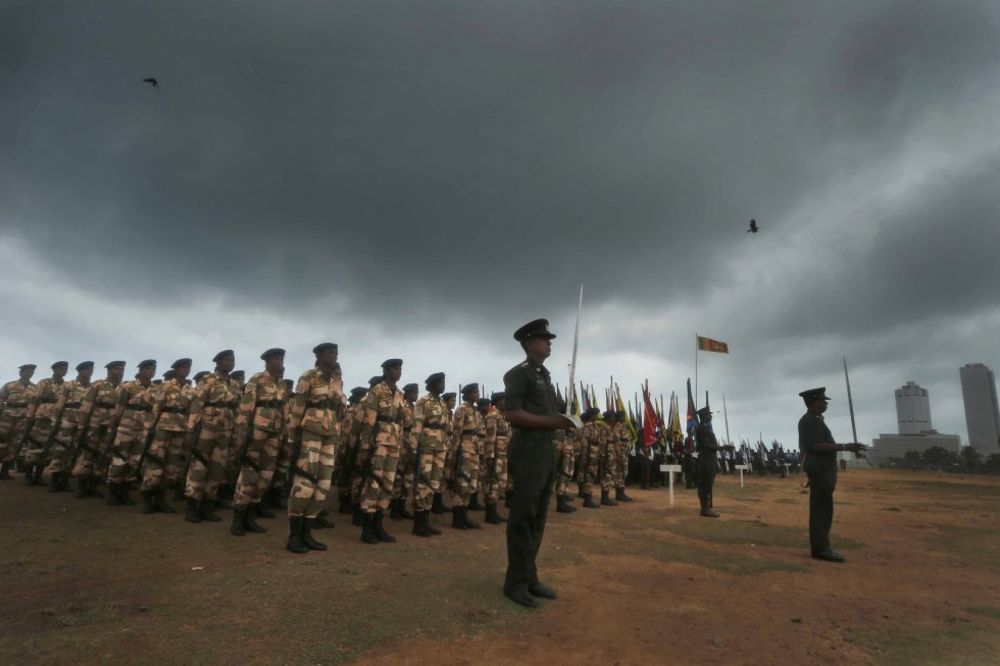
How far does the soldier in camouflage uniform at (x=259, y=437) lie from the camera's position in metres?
6.82

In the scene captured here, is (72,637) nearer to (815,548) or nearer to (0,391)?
(815,548)

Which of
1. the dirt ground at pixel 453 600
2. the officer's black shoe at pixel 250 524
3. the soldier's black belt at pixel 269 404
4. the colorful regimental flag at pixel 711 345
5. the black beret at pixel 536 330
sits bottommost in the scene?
the dirt ground at pixel 453 600

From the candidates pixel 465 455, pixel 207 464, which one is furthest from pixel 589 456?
pixel 207 464

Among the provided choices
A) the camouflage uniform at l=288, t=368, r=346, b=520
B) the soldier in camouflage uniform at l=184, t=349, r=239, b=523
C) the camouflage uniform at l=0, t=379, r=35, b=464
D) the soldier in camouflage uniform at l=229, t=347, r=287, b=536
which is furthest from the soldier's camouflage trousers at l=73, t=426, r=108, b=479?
the camouflage uniform at l=288, t=368, r=346, b=520

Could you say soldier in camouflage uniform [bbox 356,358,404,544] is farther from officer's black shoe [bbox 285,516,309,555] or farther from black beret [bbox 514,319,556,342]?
black beret [bbox 514,319,556,342]

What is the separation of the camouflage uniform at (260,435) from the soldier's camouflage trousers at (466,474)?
10.3 feet

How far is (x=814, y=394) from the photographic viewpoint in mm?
7777

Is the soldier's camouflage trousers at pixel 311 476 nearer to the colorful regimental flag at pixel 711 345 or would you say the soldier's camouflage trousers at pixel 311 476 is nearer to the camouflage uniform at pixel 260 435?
the camouflage uniform at pixel 260 435

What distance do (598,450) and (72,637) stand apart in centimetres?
1200

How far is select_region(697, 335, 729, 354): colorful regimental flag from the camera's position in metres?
24.4

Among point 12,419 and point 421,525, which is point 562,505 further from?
point 12,419

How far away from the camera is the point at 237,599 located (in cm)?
417

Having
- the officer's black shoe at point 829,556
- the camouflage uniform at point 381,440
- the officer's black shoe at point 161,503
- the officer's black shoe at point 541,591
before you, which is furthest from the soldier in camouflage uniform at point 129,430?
the officer's black shoe at point 829,556

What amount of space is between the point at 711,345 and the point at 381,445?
2098cm
